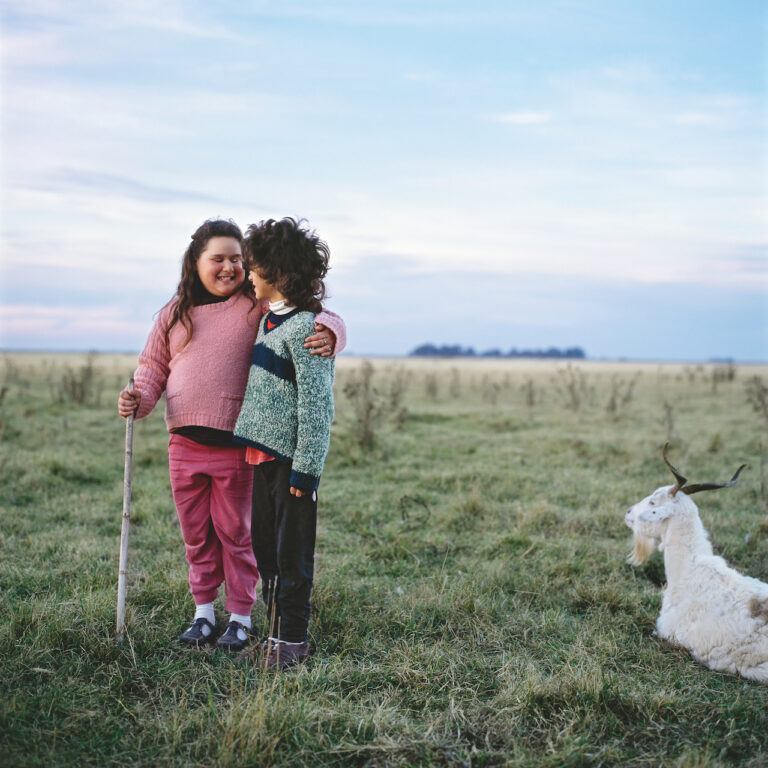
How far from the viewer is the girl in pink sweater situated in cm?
341

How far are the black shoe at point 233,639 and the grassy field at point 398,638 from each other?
127mm

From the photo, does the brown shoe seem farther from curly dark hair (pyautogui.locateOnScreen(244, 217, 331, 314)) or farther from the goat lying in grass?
the goat lying in grass

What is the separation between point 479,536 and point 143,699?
3.15 metres

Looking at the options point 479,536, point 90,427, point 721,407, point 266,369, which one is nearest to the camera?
point 266,369

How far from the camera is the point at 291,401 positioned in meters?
3.21

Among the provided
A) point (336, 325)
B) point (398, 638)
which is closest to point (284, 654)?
point (398, 638)

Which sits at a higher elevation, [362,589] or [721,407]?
[721,407]

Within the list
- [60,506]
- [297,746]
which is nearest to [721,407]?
[60,506]

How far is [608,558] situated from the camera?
4.97 metres

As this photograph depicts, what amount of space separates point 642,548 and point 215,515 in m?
2.49

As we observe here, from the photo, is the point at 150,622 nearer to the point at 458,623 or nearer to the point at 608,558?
the point at 458,623

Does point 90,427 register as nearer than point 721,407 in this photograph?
Yes

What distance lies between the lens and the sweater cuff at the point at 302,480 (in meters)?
3.09

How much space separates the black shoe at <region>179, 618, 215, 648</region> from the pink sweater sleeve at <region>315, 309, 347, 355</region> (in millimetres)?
1611
